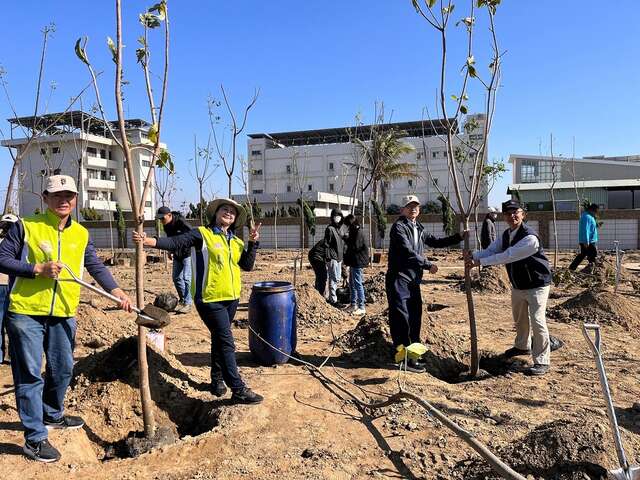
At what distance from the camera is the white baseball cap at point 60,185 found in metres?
2.98

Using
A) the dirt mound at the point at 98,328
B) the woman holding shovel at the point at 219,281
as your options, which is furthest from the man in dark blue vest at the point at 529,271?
the dirt mound at the point at 98,328

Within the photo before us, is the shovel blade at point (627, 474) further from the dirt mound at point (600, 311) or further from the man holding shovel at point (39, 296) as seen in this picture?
the dirt mound at point (600, 311)

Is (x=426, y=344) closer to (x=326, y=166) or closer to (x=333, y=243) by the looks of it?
(x=333, y=243)

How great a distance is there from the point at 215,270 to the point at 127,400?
1.14 meters

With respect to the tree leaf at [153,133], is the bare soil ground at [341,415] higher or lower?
lower

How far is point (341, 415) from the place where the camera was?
12.3 feet

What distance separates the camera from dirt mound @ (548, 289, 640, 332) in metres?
6.71

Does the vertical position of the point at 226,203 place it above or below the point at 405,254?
above

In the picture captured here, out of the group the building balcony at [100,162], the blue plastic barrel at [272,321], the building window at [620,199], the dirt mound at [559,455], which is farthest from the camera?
the building balcony at [100,162]

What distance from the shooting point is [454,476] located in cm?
283

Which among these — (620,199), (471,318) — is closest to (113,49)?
(471,318)

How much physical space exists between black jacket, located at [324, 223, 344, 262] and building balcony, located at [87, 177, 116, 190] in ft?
146

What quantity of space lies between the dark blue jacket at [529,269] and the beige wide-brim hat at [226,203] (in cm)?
253

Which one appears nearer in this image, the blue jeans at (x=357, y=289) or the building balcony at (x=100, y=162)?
the blue jeans at (x=357, y=289)
